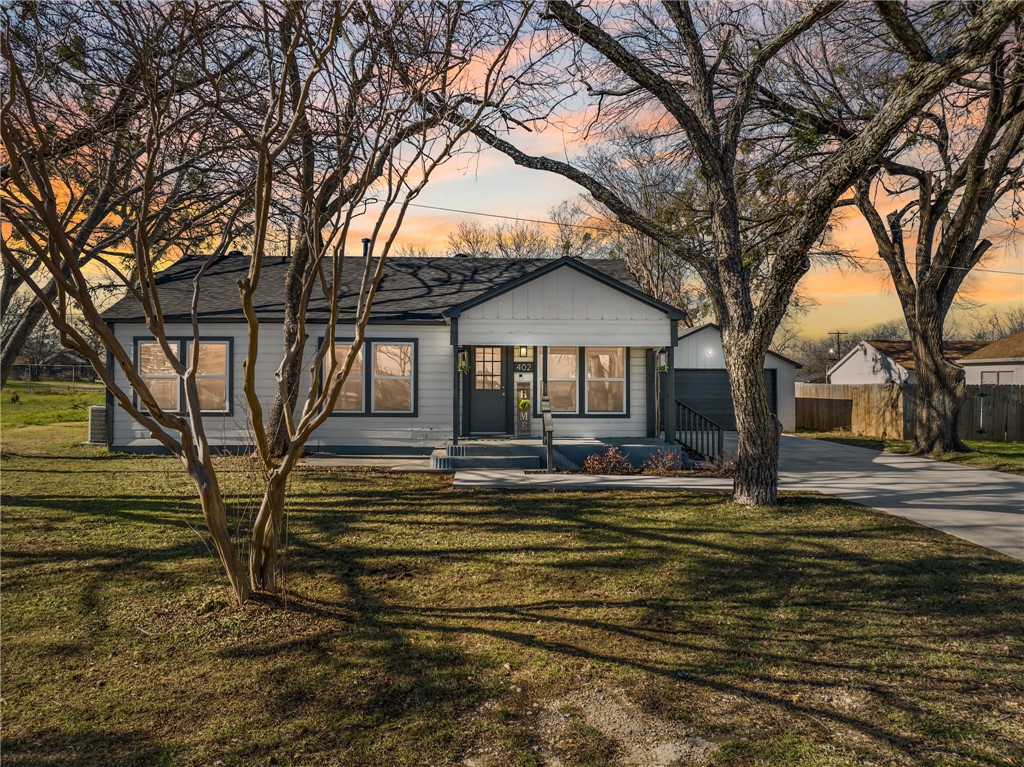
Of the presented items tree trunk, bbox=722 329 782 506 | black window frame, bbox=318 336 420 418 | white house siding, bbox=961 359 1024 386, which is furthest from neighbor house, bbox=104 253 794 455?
white house siding, bbox=961 359 1024 386

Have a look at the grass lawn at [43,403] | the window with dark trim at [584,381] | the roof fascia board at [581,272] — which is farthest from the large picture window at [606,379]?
the grass lawn at [43,403]

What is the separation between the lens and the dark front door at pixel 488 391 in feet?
48.6

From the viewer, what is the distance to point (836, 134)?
11.7 m

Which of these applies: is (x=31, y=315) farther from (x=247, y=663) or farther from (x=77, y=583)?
(x=247, y=663)

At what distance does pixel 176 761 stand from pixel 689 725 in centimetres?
262

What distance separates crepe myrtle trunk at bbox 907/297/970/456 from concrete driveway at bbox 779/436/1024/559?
1.11m

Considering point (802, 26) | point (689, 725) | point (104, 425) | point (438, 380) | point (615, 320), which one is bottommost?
point (689, 725)

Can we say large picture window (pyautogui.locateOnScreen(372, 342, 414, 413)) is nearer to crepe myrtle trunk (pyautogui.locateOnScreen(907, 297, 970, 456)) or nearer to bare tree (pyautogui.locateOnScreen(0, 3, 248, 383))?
bare tree (pyautogui.locateOnScreen(0, 3, 248, 383))

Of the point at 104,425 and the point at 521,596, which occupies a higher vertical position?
the point at 104,425

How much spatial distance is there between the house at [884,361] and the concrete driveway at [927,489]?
15.1 m

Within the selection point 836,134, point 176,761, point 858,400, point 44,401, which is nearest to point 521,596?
point 176,761

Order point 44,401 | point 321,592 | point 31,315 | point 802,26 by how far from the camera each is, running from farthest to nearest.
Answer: point 44,401
point 31,315
point 802,26
point 321,592

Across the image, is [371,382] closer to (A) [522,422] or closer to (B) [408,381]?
(B) [408,381]

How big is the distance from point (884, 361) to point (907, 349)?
132cm
